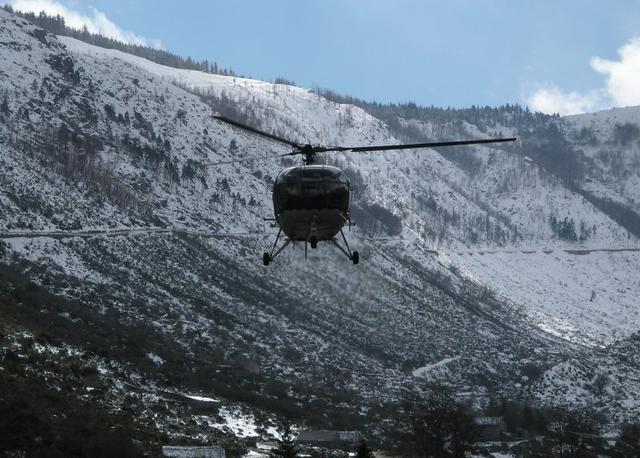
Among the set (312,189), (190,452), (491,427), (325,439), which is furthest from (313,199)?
(491,427)

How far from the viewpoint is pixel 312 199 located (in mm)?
30734

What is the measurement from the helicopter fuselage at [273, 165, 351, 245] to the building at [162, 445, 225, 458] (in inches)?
1313

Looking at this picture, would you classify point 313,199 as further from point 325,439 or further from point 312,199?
point 325,439

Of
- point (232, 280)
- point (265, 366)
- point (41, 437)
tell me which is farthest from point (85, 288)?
point (41, 437)

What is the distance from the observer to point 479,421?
107 meters

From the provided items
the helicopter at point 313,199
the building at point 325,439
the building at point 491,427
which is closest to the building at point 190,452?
the building at point 325,439

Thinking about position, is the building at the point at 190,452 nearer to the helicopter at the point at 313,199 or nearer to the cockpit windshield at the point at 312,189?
the helicopter at the point at 313,199

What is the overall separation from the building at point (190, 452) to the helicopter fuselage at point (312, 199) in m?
33.3

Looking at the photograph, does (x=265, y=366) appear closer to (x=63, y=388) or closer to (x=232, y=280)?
(x=232, y=280)

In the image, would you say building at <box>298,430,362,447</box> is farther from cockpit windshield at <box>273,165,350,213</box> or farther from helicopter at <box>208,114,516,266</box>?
cockpit windshield at <box>273,165,350,213</box>

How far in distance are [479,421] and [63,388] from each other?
5837 centimetres

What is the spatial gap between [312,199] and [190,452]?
119ft

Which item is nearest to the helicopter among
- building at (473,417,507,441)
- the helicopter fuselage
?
the helicopter fuselage

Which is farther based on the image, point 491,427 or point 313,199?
point 491,427
